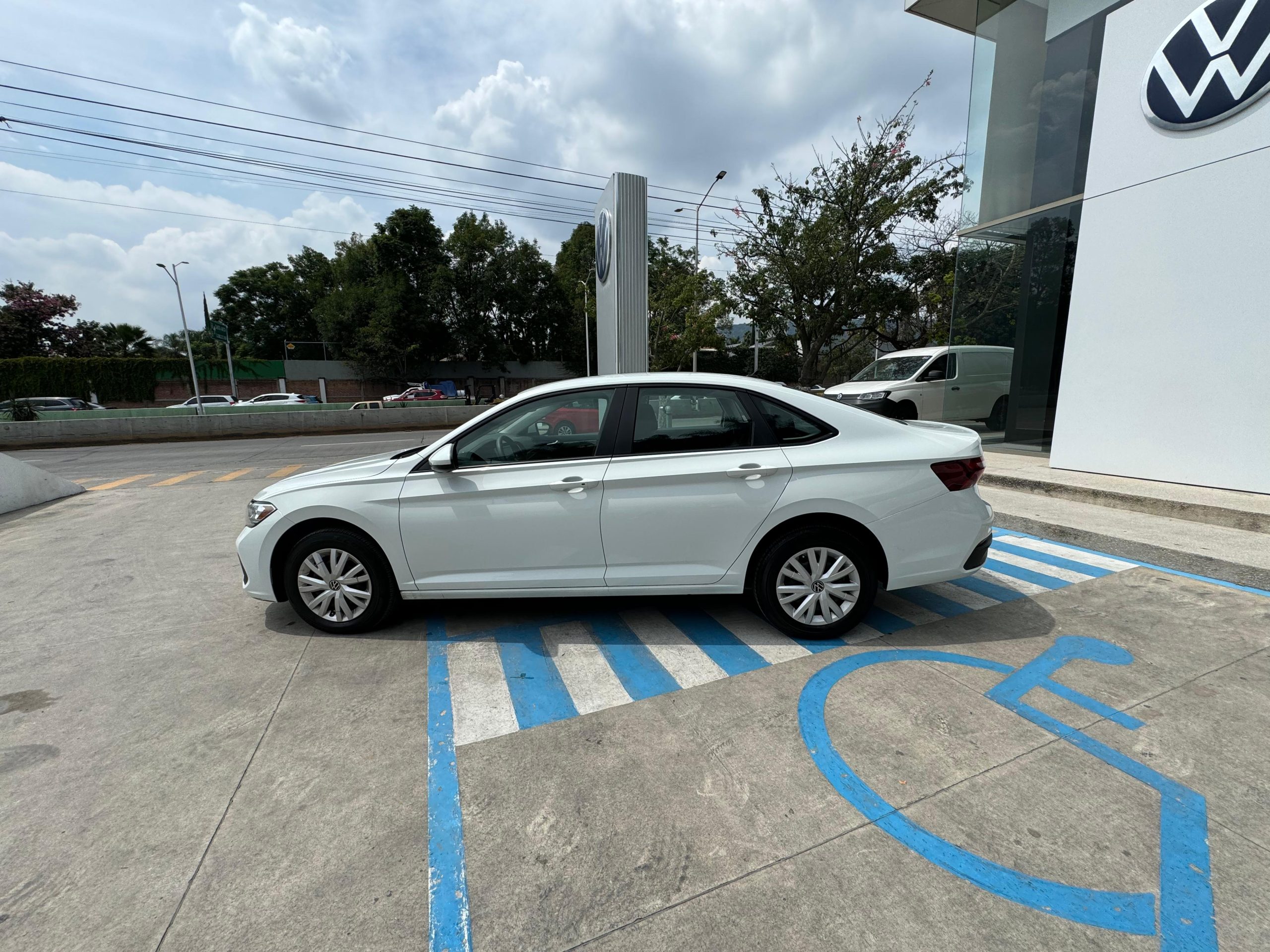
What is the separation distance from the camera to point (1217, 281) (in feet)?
20.0

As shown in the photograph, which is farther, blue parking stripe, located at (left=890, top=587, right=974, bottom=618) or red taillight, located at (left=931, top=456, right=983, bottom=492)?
blue parking stripe, located at (left=890, top=587, right=974, bottom=618)

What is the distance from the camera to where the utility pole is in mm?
42719

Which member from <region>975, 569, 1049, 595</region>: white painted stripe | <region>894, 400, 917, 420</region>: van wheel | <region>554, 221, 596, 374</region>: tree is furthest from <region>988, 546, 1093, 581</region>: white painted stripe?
<region>554, 221, 596, 374</region>: tree

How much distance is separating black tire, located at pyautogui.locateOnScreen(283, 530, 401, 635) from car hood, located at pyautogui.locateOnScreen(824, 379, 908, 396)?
1007 centimetres

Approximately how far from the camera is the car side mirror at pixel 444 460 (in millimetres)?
3490

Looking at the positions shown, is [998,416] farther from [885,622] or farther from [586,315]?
[586,315]

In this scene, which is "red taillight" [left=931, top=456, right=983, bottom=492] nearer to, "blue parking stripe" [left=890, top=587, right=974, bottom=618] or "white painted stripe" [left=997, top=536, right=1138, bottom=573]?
"blue parking stripe" [left=890, top=587, right=974, bottom=618]

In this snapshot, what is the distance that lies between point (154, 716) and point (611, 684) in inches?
91.2

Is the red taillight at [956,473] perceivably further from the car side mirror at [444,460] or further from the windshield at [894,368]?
the windshield at [894,368]

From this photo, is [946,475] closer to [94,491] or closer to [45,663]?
[45,663]

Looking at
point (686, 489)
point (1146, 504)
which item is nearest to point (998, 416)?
point (1146, 504)

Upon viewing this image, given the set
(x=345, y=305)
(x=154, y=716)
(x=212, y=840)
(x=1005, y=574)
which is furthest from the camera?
(x=345, y=305)

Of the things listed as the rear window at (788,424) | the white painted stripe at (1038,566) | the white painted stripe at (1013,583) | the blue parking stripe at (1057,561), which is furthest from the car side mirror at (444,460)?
the blue parking stripe at (1057,561)

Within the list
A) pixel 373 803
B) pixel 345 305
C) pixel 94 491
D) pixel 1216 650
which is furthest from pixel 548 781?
pixel 345 305
